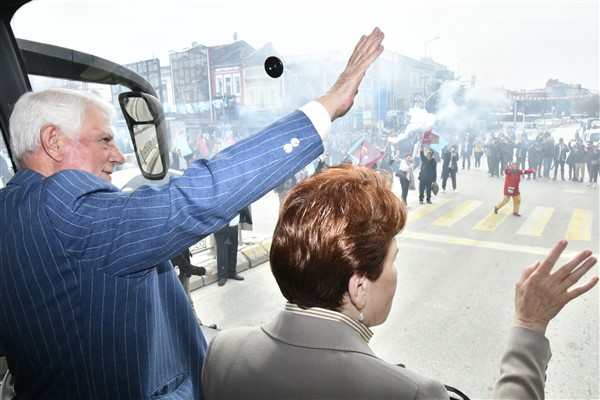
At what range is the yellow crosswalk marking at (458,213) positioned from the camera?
1.62 metres

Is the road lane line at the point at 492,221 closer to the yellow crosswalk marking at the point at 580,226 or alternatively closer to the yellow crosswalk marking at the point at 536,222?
the yellow crosswalk marking at the point at 536,222

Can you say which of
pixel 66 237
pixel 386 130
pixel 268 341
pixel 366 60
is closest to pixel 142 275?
pixel 66 237

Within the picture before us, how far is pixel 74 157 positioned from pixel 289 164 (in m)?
0.51

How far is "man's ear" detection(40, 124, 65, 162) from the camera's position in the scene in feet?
3.01

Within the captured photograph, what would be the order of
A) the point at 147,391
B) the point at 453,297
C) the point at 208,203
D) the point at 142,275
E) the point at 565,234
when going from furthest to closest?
the point at 453,297, the point at 565,234, the point at 147,391, the point at 142,275, the point at 208,203

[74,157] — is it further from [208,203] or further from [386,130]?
[386,130]

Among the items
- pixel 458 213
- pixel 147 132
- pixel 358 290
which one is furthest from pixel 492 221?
pixel 147 132

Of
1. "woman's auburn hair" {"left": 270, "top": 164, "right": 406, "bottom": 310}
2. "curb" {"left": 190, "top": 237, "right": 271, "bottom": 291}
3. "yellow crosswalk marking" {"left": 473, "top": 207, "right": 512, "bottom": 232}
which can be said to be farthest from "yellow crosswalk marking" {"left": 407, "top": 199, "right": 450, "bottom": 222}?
"woman's auburn hair" {"left": 270, "top": 164, "right": 406, "bottom": 310}

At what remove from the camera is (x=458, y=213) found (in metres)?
1.65

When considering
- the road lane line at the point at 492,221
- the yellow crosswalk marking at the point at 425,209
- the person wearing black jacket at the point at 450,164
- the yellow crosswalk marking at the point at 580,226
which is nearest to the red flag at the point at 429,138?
the person wearing black jacket at the point at 450,164

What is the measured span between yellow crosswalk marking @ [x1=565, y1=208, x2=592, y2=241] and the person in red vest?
0.16 meters

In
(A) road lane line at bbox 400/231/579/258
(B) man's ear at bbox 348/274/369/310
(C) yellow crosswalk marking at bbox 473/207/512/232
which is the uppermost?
(B) man's ear at bbox 348/274/369/310

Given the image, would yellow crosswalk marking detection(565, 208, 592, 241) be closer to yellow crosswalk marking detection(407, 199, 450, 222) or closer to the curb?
yellow crosswalk marking detection(407, 199, 450, 222)

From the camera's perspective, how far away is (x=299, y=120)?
77cm
